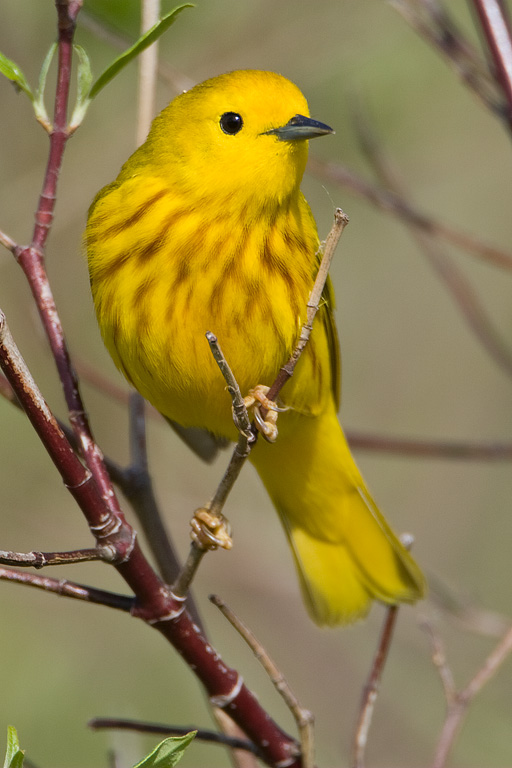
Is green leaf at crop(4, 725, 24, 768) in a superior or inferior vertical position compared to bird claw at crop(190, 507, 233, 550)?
inferior

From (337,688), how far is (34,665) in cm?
155

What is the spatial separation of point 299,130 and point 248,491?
3.16m

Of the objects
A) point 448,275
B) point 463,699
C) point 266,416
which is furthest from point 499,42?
point 463,699

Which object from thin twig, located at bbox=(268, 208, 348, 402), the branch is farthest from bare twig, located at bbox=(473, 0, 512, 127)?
the branch

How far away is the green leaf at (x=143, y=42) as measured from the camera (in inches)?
79.3

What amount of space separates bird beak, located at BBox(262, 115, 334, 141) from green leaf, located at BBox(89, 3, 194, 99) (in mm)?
642

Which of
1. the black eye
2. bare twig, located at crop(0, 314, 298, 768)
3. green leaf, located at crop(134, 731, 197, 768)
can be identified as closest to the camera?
green leaf, located at crop(134, 731, 197, 768)

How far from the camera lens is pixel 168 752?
164 cm

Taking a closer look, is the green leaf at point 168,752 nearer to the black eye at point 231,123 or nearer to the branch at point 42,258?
the branch at point 42,258

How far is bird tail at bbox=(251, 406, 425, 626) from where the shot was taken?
343 cm

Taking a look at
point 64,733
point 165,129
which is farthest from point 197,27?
point 64,733

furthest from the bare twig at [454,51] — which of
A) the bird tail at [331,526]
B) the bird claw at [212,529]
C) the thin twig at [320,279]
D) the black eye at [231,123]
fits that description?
the bird claw at [212,529]

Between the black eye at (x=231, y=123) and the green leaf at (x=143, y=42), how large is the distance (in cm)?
69

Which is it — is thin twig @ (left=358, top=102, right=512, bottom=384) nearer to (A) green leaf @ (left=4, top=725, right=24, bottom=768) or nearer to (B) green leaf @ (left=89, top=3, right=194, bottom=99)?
(B) green leaf @ (left=89, top=3, right=194, bottom=99)
